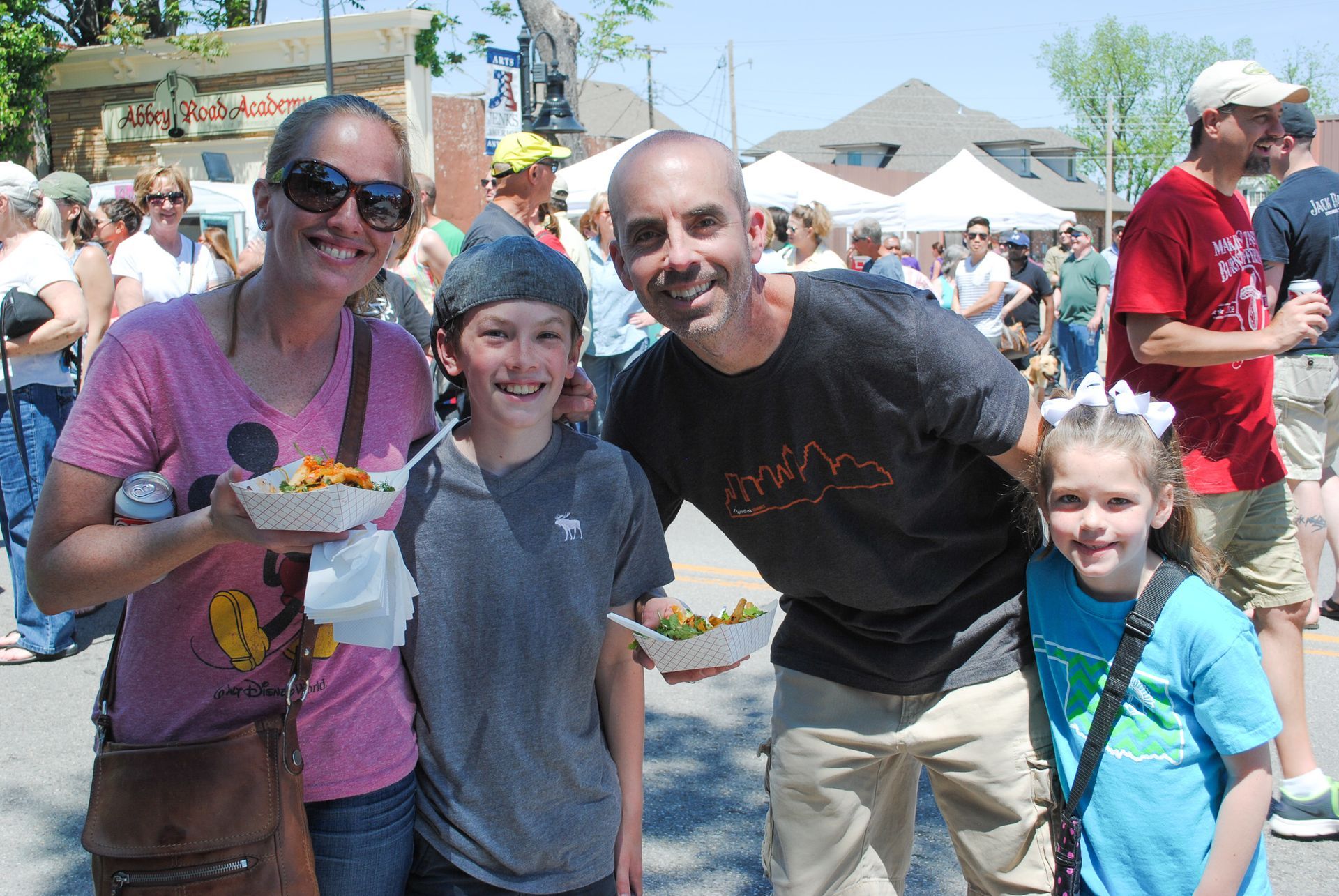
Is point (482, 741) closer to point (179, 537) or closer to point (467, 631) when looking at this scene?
point (467, 631)

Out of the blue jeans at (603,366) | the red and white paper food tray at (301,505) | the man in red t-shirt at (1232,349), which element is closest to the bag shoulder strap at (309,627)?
the red and white paper food tray at (301,505)

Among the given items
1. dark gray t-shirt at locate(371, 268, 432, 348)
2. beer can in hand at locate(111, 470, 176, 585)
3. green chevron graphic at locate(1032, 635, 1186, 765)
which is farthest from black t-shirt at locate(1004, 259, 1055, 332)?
beer can in hand at locate(111, 470, 176, 585)

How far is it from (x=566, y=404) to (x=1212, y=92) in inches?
102

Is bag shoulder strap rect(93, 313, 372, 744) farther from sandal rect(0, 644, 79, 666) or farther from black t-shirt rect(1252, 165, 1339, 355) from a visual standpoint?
black t-shirt rect(1252, 165, 1339, 355)

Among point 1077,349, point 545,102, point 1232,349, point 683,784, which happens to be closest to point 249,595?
point 683,784

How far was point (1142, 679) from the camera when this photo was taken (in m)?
2.26

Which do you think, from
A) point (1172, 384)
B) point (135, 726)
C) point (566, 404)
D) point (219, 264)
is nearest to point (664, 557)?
point (566, 404)

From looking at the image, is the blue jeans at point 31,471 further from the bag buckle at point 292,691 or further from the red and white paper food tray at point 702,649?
the red and white paper food tray at point 702,649

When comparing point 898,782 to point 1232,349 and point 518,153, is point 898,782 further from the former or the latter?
point 518,153

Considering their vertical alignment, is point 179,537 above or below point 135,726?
above

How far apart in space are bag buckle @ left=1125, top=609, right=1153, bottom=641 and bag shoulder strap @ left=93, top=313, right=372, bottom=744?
1579mm

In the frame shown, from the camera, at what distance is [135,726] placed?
1.89 m

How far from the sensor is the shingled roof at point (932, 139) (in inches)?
2427

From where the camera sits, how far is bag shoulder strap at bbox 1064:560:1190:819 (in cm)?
224
